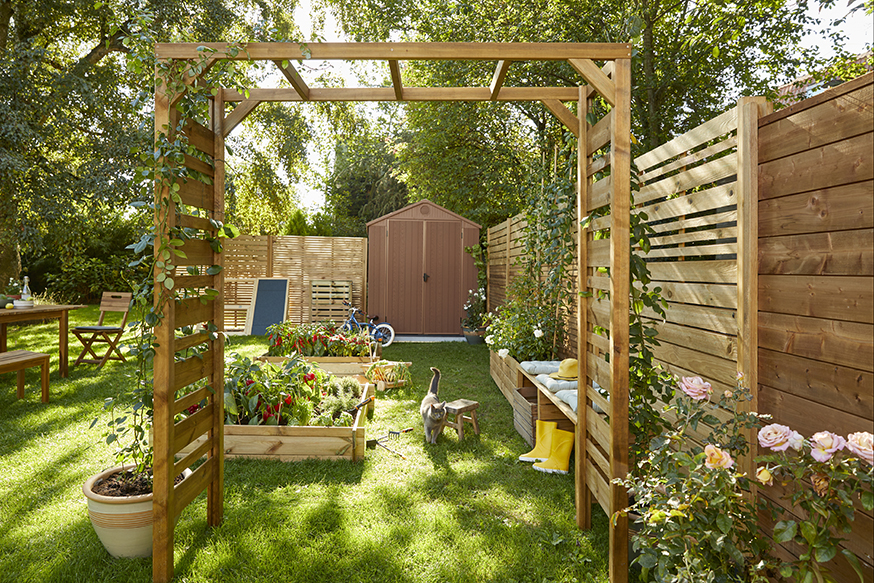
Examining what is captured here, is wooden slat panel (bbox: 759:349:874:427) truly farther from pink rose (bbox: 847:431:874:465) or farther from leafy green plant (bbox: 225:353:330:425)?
leafy green plant (bbox: 225:353:330:425)

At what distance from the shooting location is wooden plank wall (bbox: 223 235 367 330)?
10078mm

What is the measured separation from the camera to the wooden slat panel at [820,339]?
139 centimetres

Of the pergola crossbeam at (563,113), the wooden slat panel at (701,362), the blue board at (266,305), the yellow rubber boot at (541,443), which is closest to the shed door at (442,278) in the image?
the blue board at (266,305)

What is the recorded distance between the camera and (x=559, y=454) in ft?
11.3

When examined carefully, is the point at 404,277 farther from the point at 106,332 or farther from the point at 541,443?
the point at 541,443

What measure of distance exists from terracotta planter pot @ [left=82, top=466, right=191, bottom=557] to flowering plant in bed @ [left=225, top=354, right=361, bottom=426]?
1.13 meters

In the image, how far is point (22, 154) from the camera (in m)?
7.56

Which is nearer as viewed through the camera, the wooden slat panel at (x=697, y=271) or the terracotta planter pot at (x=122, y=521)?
the wooden slat panel at (x=697, y=271)

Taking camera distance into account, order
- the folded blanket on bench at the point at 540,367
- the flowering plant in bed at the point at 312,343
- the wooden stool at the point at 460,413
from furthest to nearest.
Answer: the flowering plant in bed at the point at 312,343 < the folded blanket on bench at the point at 540,367 < the wooden stool at the point at 460,413

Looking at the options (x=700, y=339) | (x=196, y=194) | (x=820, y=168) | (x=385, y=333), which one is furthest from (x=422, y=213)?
(x=820, y=168)

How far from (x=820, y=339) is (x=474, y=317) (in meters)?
7.83

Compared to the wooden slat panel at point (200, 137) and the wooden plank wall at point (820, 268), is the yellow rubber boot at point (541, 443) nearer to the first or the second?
the wooden plank wall at point (820, 268)

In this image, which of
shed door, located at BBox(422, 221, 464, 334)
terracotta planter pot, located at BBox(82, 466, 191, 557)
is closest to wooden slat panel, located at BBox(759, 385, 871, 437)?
terracotta planter pot, located at BBox(82, 466, 191, 557)

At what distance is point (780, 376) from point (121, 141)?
9.58 meters
